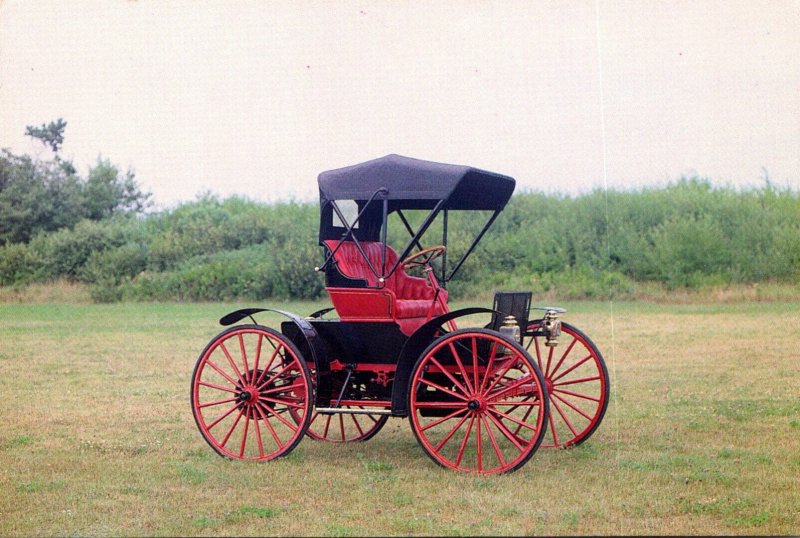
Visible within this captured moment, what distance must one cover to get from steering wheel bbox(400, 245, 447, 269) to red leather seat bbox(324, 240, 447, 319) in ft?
0.22

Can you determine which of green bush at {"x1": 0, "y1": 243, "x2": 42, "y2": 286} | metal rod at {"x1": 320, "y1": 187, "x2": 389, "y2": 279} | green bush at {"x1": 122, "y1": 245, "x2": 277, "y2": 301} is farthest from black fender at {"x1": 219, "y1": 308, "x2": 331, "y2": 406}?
green bush at {"x1": 122, "y1": 245, "x2": 277, "y2": 301}

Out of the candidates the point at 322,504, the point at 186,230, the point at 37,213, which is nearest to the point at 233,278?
the point at 186,230

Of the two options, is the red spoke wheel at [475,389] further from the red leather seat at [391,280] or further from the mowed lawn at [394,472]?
the red leather seat at [391,280]

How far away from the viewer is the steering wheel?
623 centimetres

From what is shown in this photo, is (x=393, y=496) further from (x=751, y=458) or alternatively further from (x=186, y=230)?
(x=186, y=230)

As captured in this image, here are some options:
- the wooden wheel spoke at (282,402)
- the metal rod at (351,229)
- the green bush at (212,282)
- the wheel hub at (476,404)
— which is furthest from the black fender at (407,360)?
the green bush at (212,282)

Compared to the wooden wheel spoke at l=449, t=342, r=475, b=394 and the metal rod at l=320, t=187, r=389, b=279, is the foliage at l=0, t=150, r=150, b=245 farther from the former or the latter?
the wooden wheel spoke at l=449, t=342, r=475, b=394

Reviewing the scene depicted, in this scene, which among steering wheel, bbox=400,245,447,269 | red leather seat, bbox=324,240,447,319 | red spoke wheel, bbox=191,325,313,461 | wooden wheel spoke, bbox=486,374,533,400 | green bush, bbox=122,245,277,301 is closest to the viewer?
wooden wheel spoke, bbox=486,374,533,400

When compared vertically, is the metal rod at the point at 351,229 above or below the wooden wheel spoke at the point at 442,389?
above

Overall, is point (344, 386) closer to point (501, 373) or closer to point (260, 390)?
point (260, 390)

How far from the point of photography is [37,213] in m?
17.0

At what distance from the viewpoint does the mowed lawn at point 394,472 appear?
16.0 feet

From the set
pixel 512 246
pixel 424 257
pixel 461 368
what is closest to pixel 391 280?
pixel 424 257

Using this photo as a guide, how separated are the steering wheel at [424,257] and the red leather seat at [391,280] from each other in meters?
0.07
